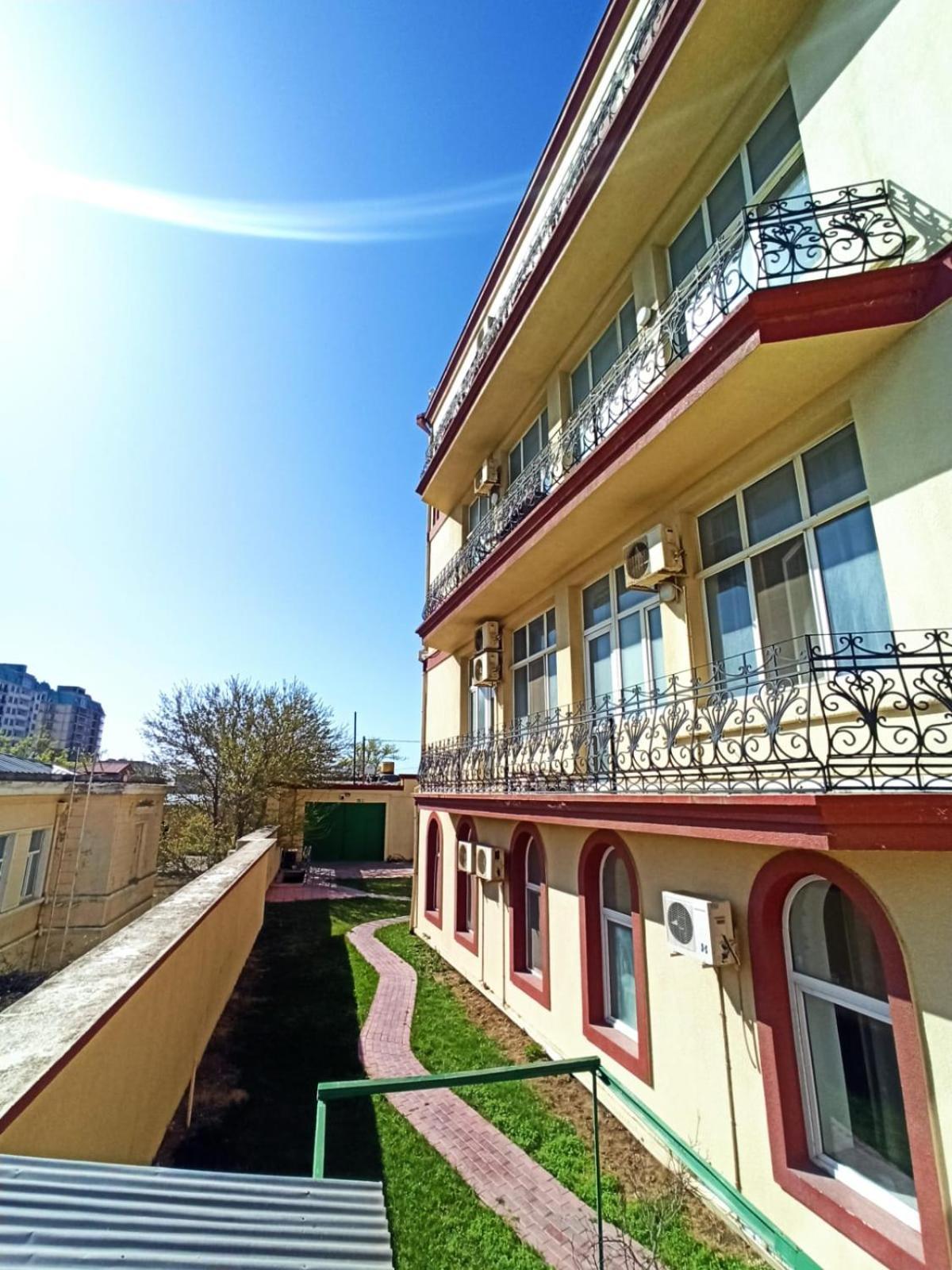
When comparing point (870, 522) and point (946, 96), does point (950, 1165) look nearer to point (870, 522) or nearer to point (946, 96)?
point (870, 522)

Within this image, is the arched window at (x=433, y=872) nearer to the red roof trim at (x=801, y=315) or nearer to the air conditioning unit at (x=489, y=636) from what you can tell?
the air conditioning unit at (x=489, y=636)

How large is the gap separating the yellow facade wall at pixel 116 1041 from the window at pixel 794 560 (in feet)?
16.3

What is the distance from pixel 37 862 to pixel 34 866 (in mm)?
111

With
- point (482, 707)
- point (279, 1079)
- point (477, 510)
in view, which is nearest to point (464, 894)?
point (482, 707)

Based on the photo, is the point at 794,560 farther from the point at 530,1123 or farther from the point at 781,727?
the point at 530,1123

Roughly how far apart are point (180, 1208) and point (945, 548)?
15.7ft

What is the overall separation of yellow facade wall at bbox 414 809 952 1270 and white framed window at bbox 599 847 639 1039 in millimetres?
347

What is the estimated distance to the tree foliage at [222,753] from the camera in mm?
22094

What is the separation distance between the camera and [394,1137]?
571 centimetres

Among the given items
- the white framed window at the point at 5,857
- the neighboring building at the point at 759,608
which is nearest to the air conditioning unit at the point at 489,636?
the neighboring building at the point at 759,608

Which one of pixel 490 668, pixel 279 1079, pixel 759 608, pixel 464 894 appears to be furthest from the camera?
pixel 464 894

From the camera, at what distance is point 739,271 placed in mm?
4777

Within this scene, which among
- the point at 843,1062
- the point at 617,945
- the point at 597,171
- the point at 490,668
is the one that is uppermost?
the point at 597,171

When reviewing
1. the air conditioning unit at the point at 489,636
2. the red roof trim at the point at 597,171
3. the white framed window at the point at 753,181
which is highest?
the red roof trim at the point at 597,171
